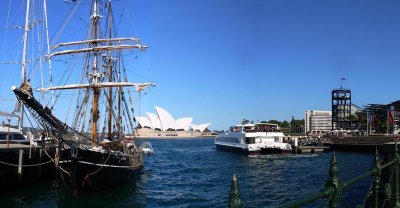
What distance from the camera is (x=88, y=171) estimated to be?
85.6 feet

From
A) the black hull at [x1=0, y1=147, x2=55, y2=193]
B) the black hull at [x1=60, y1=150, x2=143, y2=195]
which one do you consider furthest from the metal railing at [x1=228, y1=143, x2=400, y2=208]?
the black hull at [x1=0, y1=147, x2=55, y2=193]

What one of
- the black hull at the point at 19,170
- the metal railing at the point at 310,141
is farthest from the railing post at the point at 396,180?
the metal railing at the point at 310,141

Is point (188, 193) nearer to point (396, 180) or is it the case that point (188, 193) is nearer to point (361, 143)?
point (396, 180)

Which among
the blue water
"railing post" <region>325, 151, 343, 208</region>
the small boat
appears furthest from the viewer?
the small boat

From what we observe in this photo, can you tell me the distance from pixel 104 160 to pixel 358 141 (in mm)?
65829

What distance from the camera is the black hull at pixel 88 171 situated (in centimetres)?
2573

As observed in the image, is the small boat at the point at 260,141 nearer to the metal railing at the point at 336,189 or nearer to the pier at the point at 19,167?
the pier at the point at 19,167

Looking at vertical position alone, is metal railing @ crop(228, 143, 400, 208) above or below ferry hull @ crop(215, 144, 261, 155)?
above

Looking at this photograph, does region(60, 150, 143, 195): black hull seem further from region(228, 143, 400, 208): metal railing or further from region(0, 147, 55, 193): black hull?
region(228, 143, 400, 208): metal railing

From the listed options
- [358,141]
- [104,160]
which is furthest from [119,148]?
[358,141]

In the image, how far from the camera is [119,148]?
33.6 m

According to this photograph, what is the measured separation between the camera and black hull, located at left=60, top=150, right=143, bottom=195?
25734mm

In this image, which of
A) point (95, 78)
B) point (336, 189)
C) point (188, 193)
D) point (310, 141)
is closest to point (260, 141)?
point (310, 141)

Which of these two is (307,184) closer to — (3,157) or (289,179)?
(289,179)
